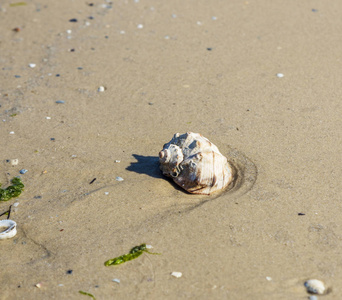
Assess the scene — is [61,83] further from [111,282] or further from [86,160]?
[111,282]

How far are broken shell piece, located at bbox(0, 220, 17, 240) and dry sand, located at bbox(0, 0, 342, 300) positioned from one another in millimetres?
58

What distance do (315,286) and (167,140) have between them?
251 centimetres

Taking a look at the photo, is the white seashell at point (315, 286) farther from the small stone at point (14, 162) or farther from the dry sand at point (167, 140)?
the small stone at point (14, 162)

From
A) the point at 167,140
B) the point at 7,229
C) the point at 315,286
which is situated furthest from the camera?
the point at 167,140

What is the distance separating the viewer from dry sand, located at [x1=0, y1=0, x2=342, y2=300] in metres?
3.84

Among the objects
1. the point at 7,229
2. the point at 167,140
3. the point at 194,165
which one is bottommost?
the point at 7,229

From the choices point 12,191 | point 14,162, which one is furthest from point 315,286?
point 14,162

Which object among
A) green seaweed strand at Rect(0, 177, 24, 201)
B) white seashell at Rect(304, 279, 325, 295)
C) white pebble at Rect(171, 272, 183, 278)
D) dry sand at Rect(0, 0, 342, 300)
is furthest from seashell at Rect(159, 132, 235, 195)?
green seaweed strand at Rect(0, 177, 24, 201)

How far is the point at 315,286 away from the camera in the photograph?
3586 mm

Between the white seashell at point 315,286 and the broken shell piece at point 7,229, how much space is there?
2542 mm

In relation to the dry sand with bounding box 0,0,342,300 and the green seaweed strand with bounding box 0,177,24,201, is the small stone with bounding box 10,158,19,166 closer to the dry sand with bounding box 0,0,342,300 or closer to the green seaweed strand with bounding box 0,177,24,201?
the dry sand with bounding box 0,0,342,300

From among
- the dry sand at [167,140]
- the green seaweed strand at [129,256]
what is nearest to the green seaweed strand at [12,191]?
the dry sand at [167,140]

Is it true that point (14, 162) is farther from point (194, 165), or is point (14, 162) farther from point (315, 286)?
point (315, 286)

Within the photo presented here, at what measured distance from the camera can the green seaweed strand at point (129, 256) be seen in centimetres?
391
